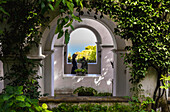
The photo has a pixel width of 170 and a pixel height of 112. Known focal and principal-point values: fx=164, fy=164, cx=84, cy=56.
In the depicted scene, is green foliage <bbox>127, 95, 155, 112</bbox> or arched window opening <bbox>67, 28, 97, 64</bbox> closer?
green foliage <bbox>127, 95, 155, 112</bbox>

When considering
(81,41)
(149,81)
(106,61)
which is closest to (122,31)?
(149,81)

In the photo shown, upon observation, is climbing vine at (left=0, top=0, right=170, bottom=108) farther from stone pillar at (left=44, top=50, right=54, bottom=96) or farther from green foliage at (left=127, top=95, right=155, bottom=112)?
stone pillar at (left=44, top=50, right=54, bottom=96)

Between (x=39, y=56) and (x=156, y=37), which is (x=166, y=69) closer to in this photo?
(x=156, y=37)

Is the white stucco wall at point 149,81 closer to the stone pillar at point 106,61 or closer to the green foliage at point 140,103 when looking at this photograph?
the green foliage at point 140,103

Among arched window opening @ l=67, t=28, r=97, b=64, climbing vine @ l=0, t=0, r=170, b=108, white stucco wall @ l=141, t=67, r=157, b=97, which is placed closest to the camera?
climbing vine @ l=0, t=0, r=170, b=108

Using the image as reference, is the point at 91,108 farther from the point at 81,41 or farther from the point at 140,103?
the point at 81,41

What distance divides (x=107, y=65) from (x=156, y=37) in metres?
6.38

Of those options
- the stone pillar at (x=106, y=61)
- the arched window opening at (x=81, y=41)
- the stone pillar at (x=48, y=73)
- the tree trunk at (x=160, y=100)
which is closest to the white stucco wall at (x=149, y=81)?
the tree trunk at (x=160, y=100)

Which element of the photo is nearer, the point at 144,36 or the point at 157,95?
the point at 144,36

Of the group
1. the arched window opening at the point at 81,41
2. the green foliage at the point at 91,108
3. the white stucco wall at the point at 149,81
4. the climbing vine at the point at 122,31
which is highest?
the arched window opening at the point at 81,41

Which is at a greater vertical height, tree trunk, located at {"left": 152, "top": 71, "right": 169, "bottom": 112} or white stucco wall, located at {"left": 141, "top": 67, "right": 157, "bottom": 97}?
white stucco wall, located at {"left": 141, "top": 67, "right": 157, "bottom": 97}

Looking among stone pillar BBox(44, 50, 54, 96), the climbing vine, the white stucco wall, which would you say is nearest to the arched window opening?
stone pillar BBox(44, 50, 54, 96)

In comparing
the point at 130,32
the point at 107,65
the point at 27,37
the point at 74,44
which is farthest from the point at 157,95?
the point at 74,44

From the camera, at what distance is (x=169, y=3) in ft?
11.7
